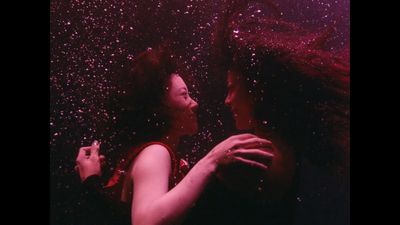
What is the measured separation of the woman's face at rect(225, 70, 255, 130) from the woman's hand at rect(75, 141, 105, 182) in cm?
40

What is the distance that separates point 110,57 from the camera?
1.61 meters

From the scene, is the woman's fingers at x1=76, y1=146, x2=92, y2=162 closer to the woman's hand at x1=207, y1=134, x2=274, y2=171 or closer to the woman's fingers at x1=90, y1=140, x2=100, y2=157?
the woman's fingers at x1=90, y1=140, x2=100, y2=157

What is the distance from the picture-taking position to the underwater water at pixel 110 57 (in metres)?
1.59

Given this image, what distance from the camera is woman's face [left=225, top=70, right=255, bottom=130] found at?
1.59 metres

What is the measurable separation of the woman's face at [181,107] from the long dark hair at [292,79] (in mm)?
136

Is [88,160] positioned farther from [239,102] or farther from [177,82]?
[239,102]

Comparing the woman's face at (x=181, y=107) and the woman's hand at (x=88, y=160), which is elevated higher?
the woman's face at (x=181, y=107)

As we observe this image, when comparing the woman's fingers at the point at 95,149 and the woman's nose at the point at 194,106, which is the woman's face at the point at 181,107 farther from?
the woman's fingers at the point at 95,149

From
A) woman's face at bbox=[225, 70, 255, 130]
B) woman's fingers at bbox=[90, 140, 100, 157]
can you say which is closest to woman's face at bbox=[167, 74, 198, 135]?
woman's face at bbox=[225, 70, 255, 130]

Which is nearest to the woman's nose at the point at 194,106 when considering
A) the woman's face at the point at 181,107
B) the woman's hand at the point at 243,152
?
the woman's face at the point at 181,107

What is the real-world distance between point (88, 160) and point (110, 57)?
31 centimetres

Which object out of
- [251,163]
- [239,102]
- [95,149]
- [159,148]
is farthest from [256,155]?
[95,149]
